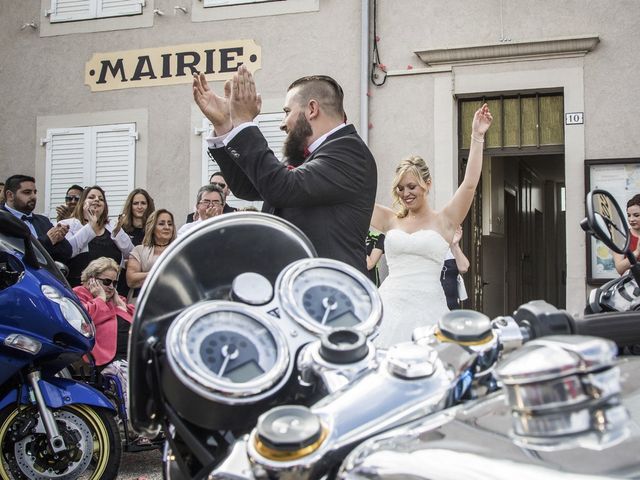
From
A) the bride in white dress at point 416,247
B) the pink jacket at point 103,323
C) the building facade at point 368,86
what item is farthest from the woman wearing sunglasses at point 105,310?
the building facade at point 368,86

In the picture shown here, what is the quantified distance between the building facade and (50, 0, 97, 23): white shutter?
0.7 inches

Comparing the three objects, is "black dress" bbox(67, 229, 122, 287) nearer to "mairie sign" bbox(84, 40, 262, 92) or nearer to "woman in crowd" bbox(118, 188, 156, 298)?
"woman in crowd" bbox(118, 188, 156, 298)

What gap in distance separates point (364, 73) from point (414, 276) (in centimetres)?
424

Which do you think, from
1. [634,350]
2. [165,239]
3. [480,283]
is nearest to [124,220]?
[165,239]

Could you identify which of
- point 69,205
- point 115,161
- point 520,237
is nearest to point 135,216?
point 69,205

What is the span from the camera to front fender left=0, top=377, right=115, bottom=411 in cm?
386

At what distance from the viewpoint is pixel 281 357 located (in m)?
0.94

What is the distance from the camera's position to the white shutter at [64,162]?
9867mm

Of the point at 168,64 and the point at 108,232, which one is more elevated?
the point at 168,64

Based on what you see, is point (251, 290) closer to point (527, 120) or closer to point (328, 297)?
point (328, 297)

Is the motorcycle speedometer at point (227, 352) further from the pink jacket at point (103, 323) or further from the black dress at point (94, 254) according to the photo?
the black dress at point (94, 254)

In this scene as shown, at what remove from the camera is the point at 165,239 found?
650 cm

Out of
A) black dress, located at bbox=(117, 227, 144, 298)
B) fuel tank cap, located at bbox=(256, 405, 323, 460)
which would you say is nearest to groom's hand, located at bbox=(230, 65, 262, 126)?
fuel tank cap, located at bbox=(256, 405, 323, 460)

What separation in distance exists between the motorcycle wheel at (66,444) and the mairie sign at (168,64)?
5960 millimetres
